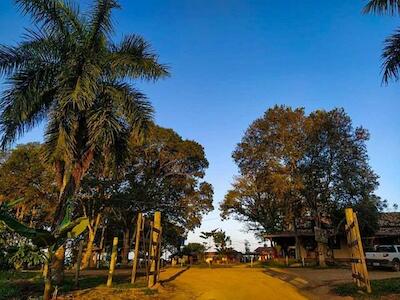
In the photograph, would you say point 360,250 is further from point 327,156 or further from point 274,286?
point 327,156

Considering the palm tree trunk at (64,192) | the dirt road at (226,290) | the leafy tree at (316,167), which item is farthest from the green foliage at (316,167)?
the palm tree trunk at (64,192)

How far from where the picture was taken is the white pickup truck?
79.1 ft

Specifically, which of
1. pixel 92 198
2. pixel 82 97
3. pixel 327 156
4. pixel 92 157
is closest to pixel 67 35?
pixel 82 97

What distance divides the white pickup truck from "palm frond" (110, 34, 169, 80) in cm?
1934

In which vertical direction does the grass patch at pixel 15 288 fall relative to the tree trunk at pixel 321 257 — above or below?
below

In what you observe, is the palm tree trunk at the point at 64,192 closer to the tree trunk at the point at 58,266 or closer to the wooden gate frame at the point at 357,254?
the tree trunk at the point at 58,266

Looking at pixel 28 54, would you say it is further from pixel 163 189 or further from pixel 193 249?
pixel 193 249

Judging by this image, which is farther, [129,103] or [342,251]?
[342,251]

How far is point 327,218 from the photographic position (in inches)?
1278

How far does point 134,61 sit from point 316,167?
22.0m

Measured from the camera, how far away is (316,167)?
31.1 metres

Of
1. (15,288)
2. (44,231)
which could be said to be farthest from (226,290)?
(44,231)

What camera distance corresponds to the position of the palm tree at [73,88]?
38.9 feet

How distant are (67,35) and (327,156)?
2431 centimetres
